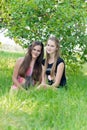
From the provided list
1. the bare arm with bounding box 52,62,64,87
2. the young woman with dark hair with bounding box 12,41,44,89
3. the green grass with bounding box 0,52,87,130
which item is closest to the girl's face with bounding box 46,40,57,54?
the young woman with dark hair with bounding box 12,41,44,89

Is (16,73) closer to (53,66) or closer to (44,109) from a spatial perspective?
(53,66)

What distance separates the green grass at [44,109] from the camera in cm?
421

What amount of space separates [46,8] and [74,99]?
7.63 ft

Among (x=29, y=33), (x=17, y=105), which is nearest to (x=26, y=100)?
(x=17, y=105)

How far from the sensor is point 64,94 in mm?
Result: 5723

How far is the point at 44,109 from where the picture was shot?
4750 mm

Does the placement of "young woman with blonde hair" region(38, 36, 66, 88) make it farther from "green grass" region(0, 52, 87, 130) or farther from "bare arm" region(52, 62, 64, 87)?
"green grass" region(0, 52, 87, 130)

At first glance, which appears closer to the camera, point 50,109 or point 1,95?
point 50,109

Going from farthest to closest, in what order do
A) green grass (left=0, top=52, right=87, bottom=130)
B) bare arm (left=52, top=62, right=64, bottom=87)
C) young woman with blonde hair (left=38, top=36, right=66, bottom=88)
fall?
young woman with blonde hair (left=38, top=36, right=66, bottom=88) → bare arm (left=52, top=62, right=64, bottom=87) → green grass (left=0, top=52, right=87, bottom=130)

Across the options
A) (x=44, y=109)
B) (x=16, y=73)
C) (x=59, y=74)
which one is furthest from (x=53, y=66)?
(x=44, y=109)

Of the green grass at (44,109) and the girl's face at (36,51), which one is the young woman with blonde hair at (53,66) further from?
the green grass at (44,109)

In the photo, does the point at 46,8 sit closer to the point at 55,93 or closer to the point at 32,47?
the point at 32,47

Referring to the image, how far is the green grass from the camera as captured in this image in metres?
4.21

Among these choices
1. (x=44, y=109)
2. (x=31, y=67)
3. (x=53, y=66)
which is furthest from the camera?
(x=31, y=67)
